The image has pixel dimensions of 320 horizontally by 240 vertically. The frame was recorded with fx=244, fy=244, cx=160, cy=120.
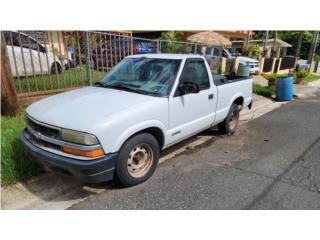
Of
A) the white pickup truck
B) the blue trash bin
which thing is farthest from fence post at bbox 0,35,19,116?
the blue trash bin

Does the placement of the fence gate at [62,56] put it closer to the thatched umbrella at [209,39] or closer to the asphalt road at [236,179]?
the asphalt road at [236,179]

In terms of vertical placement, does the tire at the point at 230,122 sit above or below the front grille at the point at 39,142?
below

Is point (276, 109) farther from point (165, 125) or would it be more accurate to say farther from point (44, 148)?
point (44, 148)

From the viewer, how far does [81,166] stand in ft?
8.63

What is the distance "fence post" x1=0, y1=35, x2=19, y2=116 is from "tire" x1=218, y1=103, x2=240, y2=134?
435 cm

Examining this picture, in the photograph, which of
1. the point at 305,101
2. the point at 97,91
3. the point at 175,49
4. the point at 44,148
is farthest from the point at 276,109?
the point at 44,148

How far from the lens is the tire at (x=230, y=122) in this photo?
5211 millimetres

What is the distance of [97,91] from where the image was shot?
364cm

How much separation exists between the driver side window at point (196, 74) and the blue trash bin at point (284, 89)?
6.26 metres

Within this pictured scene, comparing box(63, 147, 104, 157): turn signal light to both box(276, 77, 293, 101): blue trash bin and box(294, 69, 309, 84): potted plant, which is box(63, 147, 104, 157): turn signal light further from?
box(294, 69, 309, 84): potted plant

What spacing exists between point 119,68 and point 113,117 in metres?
1.68

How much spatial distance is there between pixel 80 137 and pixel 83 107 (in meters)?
0.55

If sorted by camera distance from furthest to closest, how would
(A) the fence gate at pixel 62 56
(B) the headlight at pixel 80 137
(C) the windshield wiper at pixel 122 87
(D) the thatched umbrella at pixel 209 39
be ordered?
1. (D) the thatched umbrella at pixel 209 39
2. (A) the fence gate at pixel 62 56
3. (C) the windshield wiper at pixel 122 87
4. (B) the headlight at pixel 80 137

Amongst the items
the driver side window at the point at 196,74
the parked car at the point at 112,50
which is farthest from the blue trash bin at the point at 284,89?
the driver side window at the point at 196,74
